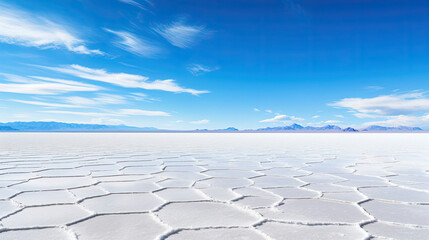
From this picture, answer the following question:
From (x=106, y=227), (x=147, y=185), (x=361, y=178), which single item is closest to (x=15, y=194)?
(x=147, y=185)

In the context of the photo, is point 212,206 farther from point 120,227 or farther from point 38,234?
point 38,234

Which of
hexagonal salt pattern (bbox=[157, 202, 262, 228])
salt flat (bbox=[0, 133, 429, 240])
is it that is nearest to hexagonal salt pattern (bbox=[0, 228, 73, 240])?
salt flat (bbox=[0, 133, 429, 240])

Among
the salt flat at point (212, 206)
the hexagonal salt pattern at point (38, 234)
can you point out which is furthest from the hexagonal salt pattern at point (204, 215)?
the hexagonal salt pattern at point (38, 234)

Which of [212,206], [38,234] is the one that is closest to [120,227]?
[38,234]

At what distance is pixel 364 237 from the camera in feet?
3.62

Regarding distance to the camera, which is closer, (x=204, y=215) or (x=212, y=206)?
(x=204, y=215)

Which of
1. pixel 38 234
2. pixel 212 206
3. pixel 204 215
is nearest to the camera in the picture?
pixel 38 234

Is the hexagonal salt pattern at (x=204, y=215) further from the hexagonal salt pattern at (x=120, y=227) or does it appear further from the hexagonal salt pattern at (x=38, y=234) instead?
the hexagonal salt pattern at (x=38, y=234)

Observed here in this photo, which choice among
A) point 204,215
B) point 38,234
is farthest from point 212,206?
point 38,234

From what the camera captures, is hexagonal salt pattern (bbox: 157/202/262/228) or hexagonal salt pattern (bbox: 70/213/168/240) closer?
hexagonal salt pattern (bbox: 70/213/168/240)

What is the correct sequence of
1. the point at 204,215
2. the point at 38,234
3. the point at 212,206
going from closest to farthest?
1. the point at 38,234
2. the point at 204,215
3. the point at 212,206

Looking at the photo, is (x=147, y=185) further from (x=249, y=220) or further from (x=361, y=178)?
(x=361, y=178)

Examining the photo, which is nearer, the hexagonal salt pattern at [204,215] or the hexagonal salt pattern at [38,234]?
the hexagonal salt pattern at [38,234]

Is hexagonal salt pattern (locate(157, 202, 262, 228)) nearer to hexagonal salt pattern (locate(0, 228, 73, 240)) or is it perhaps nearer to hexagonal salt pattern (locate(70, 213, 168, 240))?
hexagonal salt pattern (locate(70, 213, 168, 240))
